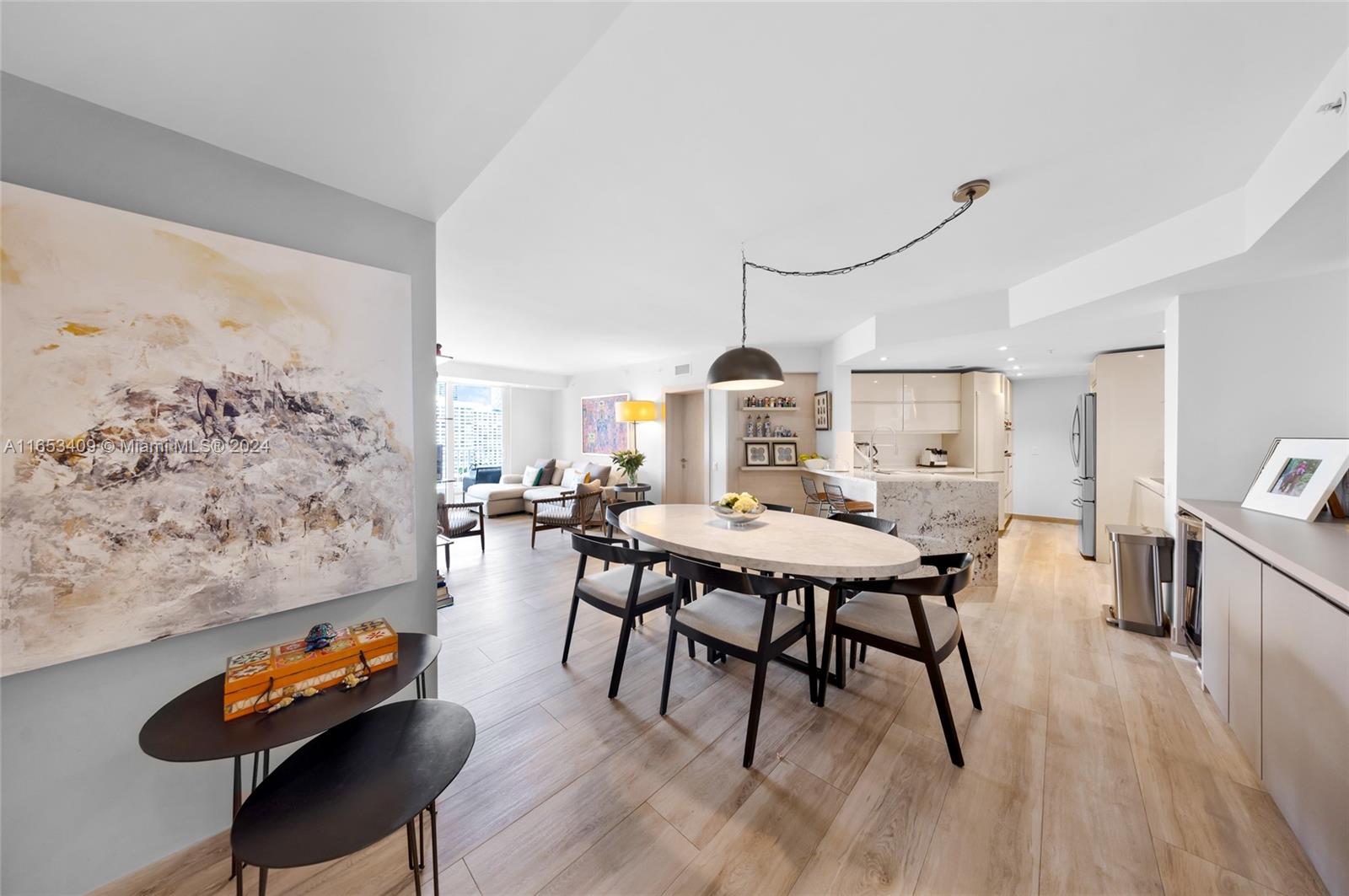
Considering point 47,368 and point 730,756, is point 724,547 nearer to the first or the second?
point 730,756

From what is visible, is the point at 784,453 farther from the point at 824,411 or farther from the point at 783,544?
the point at 783,544

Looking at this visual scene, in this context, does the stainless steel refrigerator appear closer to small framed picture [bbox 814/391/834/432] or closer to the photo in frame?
small framed picture [bbox 814/391/834/432]

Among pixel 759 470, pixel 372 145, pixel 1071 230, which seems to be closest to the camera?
pixel 372 145

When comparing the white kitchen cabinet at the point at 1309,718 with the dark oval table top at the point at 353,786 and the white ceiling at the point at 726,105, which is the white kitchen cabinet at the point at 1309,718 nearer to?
the white ceiling at the point at 726,105

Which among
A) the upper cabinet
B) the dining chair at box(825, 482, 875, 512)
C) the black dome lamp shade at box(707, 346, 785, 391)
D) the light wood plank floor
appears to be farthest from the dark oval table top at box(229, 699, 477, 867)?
the upper cabinet

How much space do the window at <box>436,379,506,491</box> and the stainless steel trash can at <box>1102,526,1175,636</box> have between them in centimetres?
802

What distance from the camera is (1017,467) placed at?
6.44 metres

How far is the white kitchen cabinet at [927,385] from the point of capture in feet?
18.4

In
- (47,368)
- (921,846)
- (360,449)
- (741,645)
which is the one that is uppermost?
(47,368)

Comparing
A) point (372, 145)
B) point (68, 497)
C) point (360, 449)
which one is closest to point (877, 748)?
point (360, 449)

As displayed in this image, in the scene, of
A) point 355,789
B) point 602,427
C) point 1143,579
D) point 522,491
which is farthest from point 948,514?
point 522,491

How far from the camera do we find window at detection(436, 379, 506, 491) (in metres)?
7.43

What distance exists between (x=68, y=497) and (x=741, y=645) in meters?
2.10

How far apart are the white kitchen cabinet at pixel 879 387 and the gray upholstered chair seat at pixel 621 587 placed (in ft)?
13.6
